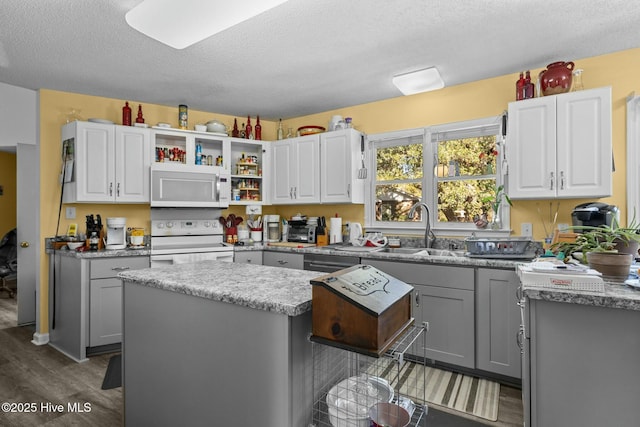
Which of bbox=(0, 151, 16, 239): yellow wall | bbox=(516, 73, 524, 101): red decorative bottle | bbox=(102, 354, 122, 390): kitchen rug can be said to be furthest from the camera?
bbox=(0, 151, 16, 239): yellow wall

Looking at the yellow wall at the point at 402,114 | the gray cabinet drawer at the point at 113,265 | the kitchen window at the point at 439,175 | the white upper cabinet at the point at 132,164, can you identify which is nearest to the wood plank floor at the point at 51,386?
the yellow wall at the point at 402,114

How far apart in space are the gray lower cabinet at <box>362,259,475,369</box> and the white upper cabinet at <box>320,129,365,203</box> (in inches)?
45.6

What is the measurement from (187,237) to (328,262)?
1.74 meters

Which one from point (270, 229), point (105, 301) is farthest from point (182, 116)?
point (105, 301)

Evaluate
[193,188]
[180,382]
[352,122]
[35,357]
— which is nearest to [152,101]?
[193,188]

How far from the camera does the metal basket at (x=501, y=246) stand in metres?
2.64

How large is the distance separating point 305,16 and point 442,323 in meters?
2.44

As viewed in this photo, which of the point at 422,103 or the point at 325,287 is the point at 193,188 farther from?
the point at 325,287

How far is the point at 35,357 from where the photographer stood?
10.1 feet

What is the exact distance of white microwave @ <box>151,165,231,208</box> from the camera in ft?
11.8

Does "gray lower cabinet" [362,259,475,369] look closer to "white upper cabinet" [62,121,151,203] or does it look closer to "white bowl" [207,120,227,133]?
"white bowl" [207,120,227,133]

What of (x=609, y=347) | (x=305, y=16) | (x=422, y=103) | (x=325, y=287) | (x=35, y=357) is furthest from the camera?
(x=422, y=103)

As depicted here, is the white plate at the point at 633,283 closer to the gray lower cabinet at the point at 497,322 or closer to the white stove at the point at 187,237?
the gray lower cabinet at the point at 497,322

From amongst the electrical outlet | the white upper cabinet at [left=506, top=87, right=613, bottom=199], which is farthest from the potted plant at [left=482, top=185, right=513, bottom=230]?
the white upper cabinet at [left=506, top=87, right=613, bottom=199]
